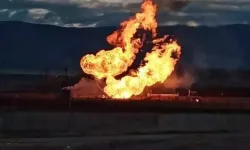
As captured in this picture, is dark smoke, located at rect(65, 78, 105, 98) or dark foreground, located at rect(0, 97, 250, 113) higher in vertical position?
dark smoke, located at rect(65, 78, 105, 98)

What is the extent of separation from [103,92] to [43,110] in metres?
7.21

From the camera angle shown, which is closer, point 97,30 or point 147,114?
point 147,114

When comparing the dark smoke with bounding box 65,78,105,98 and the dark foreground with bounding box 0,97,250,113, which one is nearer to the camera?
the dark foreground with bounding box 0,97,250,113

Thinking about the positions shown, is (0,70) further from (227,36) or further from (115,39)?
(227,36)

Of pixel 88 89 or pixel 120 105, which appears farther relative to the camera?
pixel 88 89

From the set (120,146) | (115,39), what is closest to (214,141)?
(120,146)

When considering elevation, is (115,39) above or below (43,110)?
above

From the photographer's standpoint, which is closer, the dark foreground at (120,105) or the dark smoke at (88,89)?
the dark foreground at (120,105)

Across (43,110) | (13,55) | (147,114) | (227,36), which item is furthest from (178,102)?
(227,36)

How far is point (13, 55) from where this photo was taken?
87.3m

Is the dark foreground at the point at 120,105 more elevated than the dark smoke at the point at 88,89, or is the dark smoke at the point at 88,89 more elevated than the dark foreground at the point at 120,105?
the dark smoke at the point at 88,89

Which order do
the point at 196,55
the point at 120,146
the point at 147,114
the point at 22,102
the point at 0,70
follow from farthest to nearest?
the point at 196,55 → the point at 0,70 → the point at 22,102 → the point at 147,114 → the point at 120,146

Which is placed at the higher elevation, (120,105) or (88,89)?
(88,89)

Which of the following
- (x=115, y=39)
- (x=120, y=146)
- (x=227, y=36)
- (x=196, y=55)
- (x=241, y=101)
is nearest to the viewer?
(x=120, y=146)
